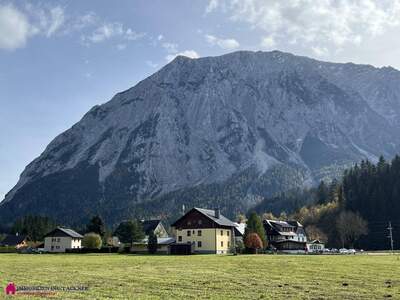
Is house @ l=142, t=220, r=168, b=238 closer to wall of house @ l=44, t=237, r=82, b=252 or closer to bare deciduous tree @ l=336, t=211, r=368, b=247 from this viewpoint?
wall of house @ l=44, t=237, r=82, b=252

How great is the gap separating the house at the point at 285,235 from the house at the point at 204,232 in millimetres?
22611

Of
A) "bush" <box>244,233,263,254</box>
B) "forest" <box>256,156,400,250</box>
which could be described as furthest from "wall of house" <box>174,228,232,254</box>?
"forest" <box>256,156,400,250</box>

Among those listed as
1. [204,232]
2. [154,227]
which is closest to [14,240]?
[154,227]

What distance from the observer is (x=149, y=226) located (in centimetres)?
14600

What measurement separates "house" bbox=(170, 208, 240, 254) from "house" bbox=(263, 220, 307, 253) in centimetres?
2261

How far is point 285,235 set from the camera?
466ft

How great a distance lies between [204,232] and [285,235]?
4363cm

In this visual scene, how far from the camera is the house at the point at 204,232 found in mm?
105562

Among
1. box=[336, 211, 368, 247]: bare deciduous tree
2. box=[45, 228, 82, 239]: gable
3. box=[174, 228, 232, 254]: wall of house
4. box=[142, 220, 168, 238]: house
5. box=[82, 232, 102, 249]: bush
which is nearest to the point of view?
box=[174, 228, 232, 254]: wall of house

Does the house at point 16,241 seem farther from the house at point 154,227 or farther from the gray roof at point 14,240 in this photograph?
the house at point 154,227

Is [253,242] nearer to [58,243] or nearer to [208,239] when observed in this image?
[208,239]

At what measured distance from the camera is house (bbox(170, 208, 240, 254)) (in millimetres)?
105562

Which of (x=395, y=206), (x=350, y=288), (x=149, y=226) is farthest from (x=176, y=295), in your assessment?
(x=395, y=206)

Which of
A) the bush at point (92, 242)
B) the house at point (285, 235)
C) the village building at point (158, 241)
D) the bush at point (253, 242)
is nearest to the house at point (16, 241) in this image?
the village building at point (158, 241)
